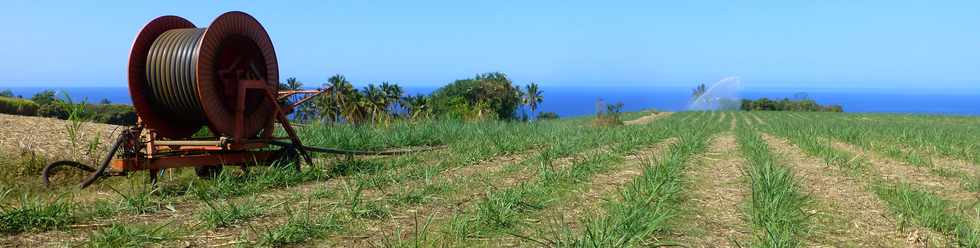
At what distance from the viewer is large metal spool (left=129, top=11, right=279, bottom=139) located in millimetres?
7324

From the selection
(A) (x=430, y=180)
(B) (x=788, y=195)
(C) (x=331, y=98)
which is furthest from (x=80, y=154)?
(C) (x=331, y=98)

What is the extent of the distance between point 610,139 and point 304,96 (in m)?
6.58

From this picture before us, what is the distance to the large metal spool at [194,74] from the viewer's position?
7.32 metres

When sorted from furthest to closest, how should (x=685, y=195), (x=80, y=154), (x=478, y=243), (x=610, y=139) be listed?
(x=610, y=139) < (x=80, y=154) < (x=685, y=195) < (x=478, y=243)

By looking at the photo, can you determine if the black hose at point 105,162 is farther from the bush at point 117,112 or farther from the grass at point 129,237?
the bush at point 117,112

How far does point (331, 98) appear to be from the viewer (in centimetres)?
5053

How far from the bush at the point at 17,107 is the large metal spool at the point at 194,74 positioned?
14.2m

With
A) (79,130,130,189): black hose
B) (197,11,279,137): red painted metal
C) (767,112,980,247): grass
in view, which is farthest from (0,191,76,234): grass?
(767,112,980,247): grass

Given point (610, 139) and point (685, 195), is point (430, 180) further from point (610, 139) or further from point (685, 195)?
point (610, 139)

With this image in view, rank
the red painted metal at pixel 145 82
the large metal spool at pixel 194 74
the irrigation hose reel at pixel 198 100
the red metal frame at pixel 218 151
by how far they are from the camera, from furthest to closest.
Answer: the red painted metal at pixel 145 82 → the large metal spool at pixel 194 74 → the irrigation hose reel at pixel 198 100 → the red metal frame at pixel 218 151

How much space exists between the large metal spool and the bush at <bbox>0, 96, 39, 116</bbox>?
46.5 feet

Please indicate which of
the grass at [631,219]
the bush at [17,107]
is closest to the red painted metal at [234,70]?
the grass at [631,219]

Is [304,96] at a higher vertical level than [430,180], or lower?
higher

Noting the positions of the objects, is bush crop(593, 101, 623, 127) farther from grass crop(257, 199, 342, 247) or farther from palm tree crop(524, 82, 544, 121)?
palm tree crop(524, 82, 544, 121)
